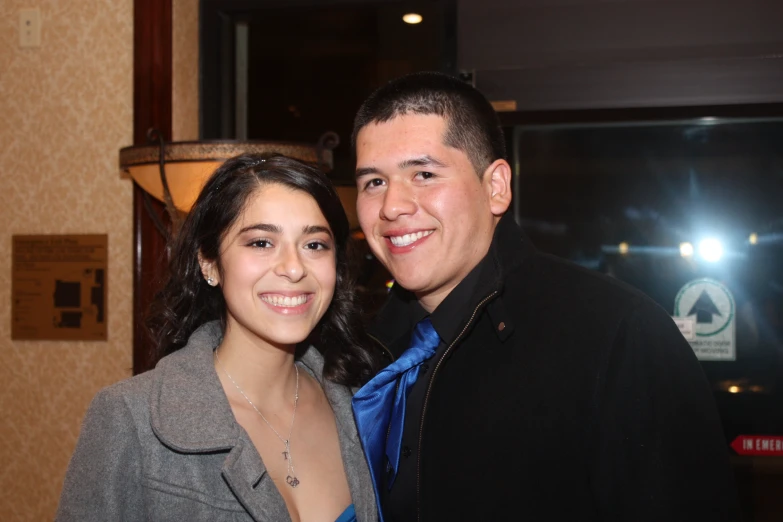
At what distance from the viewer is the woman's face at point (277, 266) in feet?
5.24

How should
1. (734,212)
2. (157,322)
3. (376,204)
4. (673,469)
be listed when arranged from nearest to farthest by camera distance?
(673,469)
(376,204)
(157,322)
(734,212)

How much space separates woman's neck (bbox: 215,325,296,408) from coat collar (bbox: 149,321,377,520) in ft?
0.16

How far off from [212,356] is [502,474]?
0.69m

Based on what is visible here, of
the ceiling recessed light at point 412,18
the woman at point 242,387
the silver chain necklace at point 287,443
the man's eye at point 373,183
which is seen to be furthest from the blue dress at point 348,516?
the ceiling recessed light at point 412,18

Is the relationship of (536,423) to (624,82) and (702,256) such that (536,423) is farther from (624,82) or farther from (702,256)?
(624,82)

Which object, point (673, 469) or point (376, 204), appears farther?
point (376, 204)

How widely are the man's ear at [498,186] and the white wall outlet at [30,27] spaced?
2.08 meters

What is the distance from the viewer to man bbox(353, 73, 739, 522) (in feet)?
4.41

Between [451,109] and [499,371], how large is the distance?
563 millimetres

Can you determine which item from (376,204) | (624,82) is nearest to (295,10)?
(624,82)

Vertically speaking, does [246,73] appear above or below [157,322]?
above

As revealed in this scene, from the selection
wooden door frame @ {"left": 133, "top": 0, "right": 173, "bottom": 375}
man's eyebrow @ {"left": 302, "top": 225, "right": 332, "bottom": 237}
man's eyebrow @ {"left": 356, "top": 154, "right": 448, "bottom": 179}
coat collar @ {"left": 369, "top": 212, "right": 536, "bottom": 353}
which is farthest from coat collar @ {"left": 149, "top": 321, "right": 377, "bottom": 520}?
wooden door frame @ {"left": 133, "top": 0, "right": 173, "bottom": 375}

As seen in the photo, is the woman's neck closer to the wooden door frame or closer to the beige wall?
the wooden door frame

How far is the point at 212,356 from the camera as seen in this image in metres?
1.68
